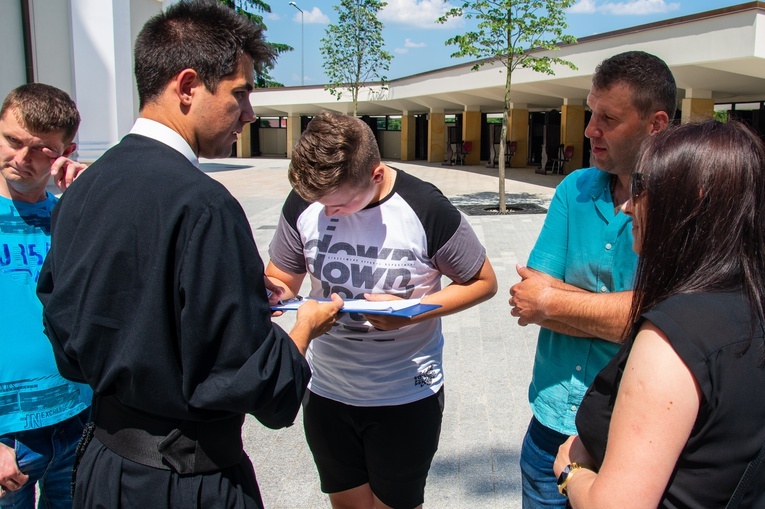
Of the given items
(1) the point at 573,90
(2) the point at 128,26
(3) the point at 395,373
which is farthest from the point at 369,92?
(3) the point at 395,373

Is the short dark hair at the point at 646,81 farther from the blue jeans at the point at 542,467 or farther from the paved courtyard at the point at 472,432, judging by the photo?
the paved courtyard at the point at 472,432

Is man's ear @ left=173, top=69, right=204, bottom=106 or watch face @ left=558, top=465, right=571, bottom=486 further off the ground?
man's ear @ left=173, top=69, right=204, bottom=106

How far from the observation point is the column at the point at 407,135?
117 ft

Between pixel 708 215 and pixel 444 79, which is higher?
pixel 444 79

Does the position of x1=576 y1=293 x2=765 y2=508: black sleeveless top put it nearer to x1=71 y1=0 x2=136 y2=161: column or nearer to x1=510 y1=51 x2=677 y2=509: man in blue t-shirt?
x1=510 y1=51 x2=677 y2=509: man in blue t-shirt

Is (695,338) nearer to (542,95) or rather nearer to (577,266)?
(577,266)

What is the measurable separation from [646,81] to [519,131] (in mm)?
27998

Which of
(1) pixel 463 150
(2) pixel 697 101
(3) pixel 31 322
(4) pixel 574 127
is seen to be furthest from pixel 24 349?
(1) pixel 463 150

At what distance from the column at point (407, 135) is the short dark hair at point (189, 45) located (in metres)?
34.7

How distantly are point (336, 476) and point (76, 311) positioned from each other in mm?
1447

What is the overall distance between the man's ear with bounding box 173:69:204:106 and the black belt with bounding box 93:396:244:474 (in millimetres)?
786

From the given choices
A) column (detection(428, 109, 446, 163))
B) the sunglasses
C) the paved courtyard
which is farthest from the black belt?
column (detection(428, 109, 446, 163))

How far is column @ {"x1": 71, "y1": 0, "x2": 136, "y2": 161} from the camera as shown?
8680 mm

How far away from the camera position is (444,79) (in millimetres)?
26078
